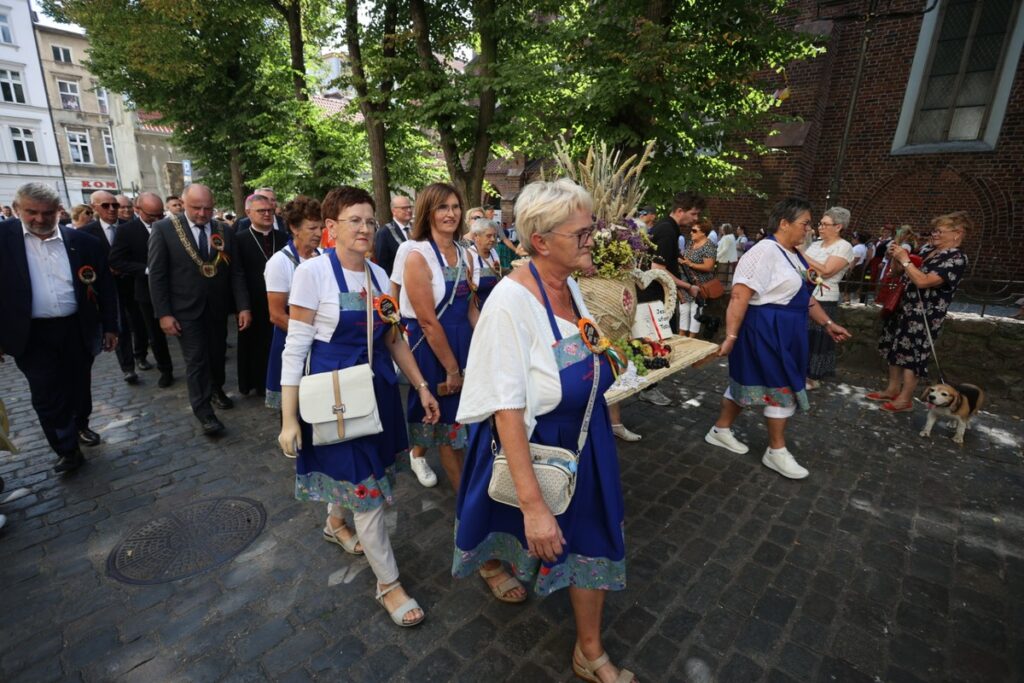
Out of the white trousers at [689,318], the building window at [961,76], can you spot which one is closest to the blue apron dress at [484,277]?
the white trousers at [689,318]

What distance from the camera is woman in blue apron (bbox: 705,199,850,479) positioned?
12.7ft

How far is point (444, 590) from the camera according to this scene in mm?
2846

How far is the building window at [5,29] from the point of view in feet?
96.3

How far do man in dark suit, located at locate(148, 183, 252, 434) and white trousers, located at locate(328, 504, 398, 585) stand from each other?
10.4ft

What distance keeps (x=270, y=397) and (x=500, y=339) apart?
2.70 m

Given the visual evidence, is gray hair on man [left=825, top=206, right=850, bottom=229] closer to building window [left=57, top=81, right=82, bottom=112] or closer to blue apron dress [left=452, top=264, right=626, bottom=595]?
blue apron dress [left=452, top=264, right=626, bottom=595]

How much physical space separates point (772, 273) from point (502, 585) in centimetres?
310

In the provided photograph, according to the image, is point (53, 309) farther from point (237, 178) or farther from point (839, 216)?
point (237, 178)

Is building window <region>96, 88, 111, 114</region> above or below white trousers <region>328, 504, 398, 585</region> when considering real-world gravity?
above

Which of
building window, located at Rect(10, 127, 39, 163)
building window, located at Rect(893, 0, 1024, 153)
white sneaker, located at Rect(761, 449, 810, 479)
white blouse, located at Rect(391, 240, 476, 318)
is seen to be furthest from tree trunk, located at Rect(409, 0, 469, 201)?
building window, located at Rect(10, 127, 39, 163)

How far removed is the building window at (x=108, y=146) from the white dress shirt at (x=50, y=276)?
41.7 metres

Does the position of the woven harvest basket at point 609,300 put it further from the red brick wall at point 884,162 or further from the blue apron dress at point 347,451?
the red brick wall at point 884,162

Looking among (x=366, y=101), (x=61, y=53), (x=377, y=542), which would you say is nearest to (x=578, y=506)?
(x=377, y=542)

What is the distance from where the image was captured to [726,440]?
15.2 feet
